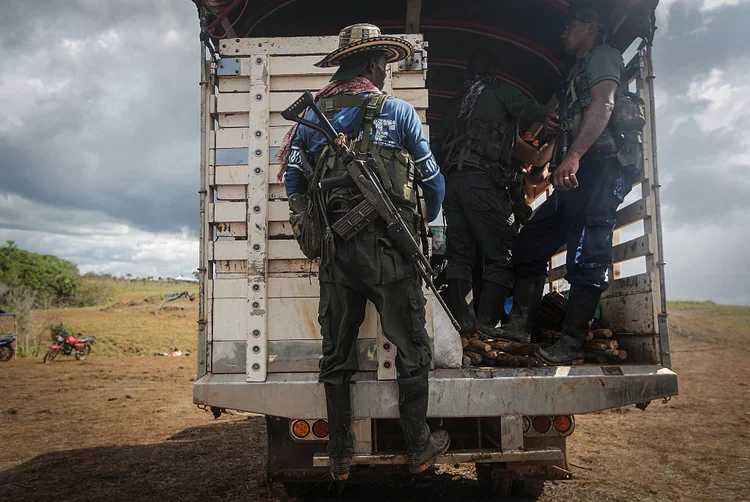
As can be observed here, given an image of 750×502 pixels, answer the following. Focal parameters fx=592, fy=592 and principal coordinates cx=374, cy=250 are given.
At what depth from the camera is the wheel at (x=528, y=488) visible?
3906mm

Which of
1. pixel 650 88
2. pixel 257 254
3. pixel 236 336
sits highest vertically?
pixel 650 88

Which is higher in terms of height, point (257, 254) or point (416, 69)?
point (416, 69)

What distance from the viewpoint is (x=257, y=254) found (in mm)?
3182

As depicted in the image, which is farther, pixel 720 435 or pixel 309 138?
pixel 720 435

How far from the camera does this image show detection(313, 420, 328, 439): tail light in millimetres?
3088

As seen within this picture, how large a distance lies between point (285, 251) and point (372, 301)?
584mm

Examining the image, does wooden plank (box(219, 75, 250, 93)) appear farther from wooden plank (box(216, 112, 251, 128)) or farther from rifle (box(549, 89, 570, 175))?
rifle (box(549, 89, 570, 175))

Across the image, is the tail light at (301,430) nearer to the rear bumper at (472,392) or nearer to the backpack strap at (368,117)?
the rear bumper at (472,392)

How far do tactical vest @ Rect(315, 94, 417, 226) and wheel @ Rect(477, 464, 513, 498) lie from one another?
6.45ft

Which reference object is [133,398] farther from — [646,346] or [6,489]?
[646,346]

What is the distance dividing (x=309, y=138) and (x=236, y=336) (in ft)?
3.67

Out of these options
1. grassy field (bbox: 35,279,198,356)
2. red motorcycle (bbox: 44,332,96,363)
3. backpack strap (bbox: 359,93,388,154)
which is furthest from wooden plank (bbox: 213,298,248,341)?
red motorcycle (bbox: 44,332,96,363)

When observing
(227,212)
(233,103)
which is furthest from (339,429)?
(233,103)

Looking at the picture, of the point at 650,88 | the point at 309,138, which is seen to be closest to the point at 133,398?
the point at 309,138
